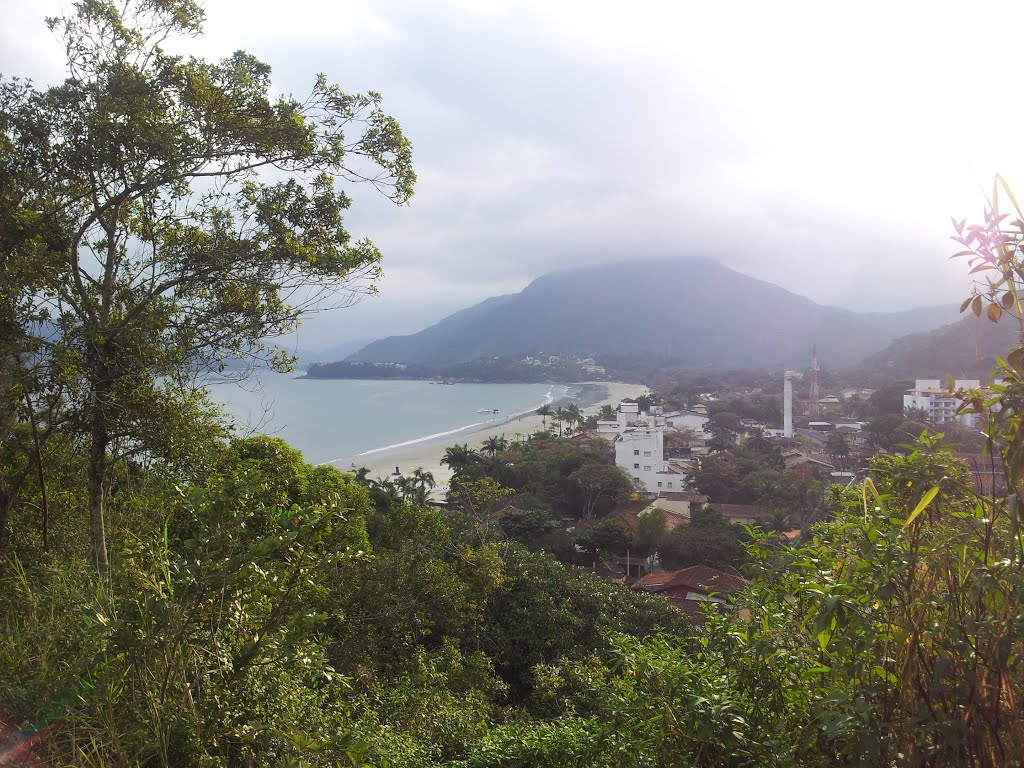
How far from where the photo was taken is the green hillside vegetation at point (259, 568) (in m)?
1.22

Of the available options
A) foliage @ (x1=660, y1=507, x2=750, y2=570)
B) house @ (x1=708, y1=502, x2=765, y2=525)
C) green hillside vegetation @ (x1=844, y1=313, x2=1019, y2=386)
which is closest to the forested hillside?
green hillside vegetation @ (x1=844, y1=313, x2=1019, y2=386)

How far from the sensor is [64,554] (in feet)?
10.2

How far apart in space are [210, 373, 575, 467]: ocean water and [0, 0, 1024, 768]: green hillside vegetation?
207 inches

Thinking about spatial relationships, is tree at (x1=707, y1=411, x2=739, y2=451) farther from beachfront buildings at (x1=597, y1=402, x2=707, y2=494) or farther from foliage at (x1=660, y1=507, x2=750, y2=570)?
foliage at (x1=660, y1=507, x2=750, y2=570)

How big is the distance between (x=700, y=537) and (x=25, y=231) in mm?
17318

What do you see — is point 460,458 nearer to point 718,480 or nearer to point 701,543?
point 718,480

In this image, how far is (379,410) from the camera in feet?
167

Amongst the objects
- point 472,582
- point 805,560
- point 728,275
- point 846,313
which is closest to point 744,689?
point 805,560

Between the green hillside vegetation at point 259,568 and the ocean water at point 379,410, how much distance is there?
526 cm

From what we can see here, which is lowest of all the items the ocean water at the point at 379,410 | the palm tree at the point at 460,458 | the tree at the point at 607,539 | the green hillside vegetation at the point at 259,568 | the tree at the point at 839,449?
the tree at the point at 607,539

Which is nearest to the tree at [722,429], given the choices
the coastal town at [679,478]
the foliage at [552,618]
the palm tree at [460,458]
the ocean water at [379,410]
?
the coastal town at [679,478]

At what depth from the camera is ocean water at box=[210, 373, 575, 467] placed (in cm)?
3506

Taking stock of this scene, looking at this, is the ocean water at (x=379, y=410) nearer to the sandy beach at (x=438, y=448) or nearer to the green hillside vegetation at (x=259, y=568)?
the sandy beach at (x=438, y=448)

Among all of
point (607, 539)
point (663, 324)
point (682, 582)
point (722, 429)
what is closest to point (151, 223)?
point (682, 582)
